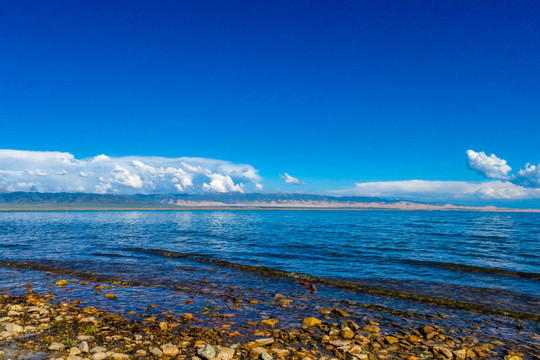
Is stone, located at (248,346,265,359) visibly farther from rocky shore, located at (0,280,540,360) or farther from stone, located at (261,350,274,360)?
stone, located at (261,350,274,360)

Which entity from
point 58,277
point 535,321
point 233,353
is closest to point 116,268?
point 58,277

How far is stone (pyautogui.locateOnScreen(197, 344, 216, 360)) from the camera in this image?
759cm

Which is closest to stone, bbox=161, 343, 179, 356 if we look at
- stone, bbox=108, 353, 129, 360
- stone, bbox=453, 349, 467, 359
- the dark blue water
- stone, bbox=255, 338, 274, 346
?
stone, bbox=108, 353, 129, 360

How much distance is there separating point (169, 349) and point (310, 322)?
476cm

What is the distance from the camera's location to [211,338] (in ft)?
29.5

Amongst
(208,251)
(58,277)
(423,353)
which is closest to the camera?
(423,353)

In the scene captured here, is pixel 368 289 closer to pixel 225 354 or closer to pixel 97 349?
pixel 225 354

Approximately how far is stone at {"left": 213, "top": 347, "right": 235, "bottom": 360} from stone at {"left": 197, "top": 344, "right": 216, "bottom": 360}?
0.44 ft

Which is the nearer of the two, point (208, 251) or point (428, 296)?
point (428, 296)

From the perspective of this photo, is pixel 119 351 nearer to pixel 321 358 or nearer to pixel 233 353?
pixel 233 353

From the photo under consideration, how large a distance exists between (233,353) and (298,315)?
14.1ft

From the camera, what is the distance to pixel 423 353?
333 inches

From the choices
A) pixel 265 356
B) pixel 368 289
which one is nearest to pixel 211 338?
pixel 265 356

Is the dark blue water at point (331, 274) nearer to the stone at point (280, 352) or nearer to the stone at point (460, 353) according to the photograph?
the stone at point (460, 353)
